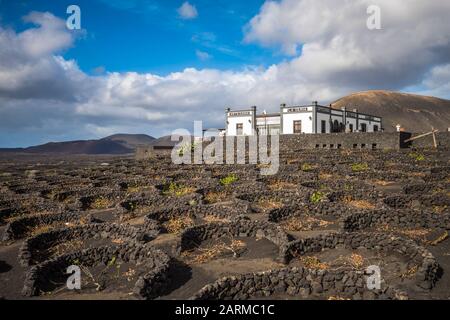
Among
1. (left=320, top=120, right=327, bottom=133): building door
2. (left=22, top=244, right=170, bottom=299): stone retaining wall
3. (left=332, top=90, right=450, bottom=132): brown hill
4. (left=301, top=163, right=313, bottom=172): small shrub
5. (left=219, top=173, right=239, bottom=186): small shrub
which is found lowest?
(left=22, top=244, right=170, bottom=299): stone retaining wall

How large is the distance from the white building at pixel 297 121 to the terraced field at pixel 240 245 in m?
35.7

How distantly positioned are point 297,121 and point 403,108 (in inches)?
4620

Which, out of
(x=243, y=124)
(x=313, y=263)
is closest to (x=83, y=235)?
(x=313, y=263)

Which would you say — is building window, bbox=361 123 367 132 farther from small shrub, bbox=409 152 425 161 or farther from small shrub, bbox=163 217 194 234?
small shrub, bbox=163 217 194 234

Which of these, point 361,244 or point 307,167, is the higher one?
point 307,167

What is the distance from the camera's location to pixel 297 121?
61.1 meters

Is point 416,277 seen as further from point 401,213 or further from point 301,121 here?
point 301,121

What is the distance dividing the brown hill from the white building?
70487 millimetres

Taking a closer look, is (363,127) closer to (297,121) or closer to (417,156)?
(297,121)

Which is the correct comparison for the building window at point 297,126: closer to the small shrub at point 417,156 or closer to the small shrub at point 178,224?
the small shrub at point 417,156

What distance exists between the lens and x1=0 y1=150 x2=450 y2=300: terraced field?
9.54m

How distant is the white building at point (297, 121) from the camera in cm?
5984

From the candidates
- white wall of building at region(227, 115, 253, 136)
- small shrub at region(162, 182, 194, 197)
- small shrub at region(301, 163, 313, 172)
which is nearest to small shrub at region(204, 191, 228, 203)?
small shrub at region(162, 182, 194, 197)

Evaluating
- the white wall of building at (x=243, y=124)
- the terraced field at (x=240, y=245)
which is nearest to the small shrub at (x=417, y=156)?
the terraced field at (x=240, y=245)
